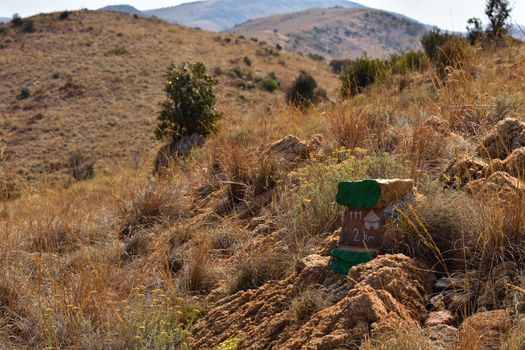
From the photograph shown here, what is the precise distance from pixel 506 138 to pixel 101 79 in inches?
1278

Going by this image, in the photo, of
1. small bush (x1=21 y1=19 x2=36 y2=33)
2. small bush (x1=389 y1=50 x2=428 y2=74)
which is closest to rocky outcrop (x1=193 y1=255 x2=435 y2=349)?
small bush (x1=389 y1=50 x2=428 y2=74)

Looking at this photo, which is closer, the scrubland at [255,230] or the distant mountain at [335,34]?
the scrubland at [255,230]

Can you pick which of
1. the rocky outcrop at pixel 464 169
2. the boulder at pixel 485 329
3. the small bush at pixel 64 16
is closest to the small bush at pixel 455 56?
the rocky outcrop at pixel 464 169

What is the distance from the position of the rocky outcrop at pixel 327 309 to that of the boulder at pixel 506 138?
1.61 metres

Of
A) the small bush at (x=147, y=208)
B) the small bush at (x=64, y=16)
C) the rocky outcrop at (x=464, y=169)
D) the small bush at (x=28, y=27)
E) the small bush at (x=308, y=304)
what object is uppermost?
the small bush at (x=64, y=16)

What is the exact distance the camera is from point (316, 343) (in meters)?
2.57

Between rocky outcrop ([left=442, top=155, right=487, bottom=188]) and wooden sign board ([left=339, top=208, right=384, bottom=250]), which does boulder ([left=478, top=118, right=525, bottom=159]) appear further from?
wooden sign board ([left=339, top=208, right=384, bottom=250])

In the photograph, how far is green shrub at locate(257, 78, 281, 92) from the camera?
33869 millimetres

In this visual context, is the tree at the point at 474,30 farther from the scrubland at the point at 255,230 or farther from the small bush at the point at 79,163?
the small bush at the point at 79,163

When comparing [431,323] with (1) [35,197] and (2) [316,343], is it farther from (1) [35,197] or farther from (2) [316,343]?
(1) [35,197]

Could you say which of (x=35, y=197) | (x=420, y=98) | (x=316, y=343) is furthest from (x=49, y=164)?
(x=316, y=343)

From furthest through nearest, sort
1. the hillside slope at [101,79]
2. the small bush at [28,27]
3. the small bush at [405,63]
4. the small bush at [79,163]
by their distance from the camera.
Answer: the small bush at [28,27]
the hillside slope at [101,79]
the small bush at [79,163]
the small bush at [405,63]

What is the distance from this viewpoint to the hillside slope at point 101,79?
24750 millimetres

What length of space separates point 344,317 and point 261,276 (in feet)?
3.69
